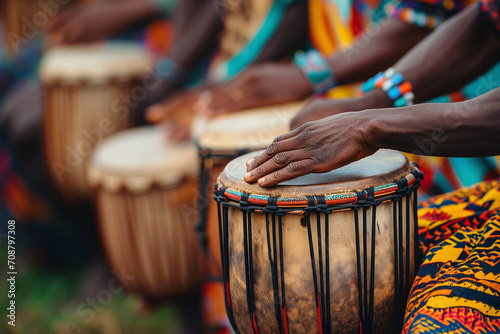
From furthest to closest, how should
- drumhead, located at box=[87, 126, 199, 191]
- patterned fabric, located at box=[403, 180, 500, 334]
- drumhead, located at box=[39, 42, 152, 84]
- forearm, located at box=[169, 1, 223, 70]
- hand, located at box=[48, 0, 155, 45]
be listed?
hand, located at box=[48, 0, 155, 45] < drumhead, located at box=[39, 42, 152, 84] < forearm, located at box=[169, 1, 223, 70] < drumhead, located at box=[87, 126, 199, 191] < patterned fabric, located at box=[403, 180, 500, 334]

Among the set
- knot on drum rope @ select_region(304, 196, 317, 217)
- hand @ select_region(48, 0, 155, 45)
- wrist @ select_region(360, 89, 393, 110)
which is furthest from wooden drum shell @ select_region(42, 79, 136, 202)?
knot on drum rope @ select_region(304, 196, 317, 217)

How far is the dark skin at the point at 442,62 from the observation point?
1.51 m

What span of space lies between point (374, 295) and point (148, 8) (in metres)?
2.72

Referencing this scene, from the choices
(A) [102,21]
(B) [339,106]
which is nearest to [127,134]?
(A) [102,21]

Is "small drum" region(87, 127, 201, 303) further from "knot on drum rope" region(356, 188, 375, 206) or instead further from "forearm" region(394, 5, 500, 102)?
"knot on drum rope" region(356, 188, 375, 206)

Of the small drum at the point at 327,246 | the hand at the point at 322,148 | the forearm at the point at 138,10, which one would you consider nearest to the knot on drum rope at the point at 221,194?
the small drum at the point at 327,246

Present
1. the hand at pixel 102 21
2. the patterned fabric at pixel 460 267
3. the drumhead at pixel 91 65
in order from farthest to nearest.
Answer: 1. the hand at pixel 102 21
2. the drumhead at pixel 91 65
3. the patterned fabric at pixel 460 267

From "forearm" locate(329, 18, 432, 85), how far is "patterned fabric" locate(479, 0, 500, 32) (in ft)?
1.16

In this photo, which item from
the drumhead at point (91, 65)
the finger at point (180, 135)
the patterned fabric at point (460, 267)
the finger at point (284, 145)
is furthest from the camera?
the drumhead at point (91, 65)

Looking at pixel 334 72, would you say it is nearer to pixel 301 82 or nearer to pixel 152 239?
pixel 301 82

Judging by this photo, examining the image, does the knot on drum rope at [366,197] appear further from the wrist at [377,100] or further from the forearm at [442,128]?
the wrist at [377,100]

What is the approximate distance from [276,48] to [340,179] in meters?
1.54

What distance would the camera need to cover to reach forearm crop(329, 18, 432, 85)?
1853 mm

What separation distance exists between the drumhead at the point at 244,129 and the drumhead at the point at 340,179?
51cm
